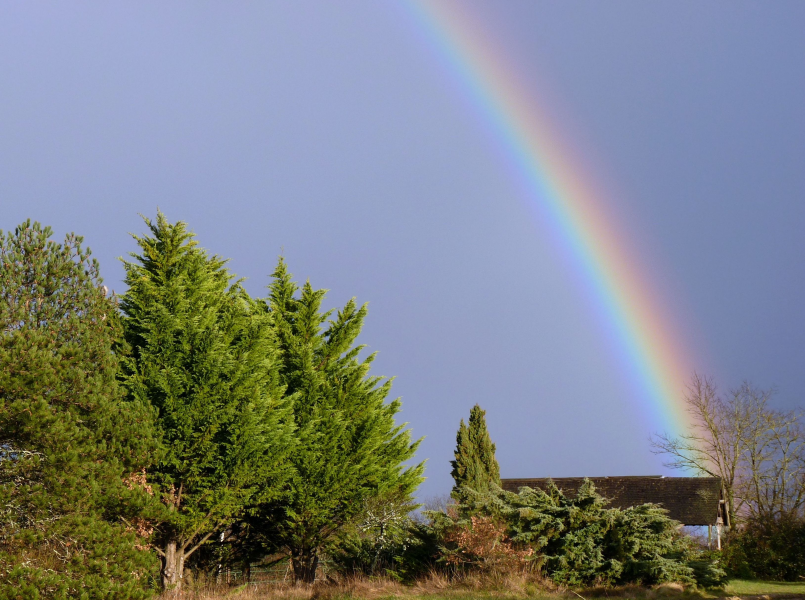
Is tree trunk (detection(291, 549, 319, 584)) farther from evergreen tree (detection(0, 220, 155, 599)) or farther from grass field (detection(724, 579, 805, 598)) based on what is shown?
grass field (detection(724, 579, 805, 598))

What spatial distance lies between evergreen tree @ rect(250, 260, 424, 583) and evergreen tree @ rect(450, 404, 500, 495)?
409 cm

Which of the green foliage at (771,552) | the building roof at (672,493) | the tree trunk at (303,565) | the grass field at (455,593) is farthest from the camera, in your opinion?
the building roof at (672,493)

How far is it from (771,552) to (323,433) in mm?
17344

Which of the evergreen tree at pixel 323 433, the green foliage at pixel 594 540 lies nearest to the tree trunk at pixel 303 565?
the evergreen tree at pixel 323 433

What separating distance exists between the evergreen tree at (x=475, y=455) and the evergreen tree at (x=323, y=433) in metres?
4.09

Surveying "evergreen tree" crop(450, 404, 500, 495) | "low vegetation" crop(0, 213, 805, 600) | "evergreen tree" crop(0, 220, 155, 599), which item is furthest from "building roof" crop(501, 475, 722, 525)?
"evergreen tree" crop(0, 220, 155, 599)

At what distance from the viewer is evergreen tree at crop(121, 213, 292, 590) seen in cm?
1513

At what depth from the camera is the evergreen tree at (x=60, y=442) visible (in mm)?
11570

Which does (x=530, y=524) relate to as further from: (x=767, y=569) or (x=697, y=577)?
(x=767, y=569)

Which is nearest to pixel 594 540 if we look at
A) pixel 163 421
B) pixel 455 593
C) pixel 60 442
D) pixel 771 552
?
pixel 455 593

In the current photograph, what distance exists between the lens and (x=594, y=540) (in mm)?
15695

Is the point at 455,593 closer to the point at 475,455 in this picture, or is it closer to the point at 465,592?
the point at 465,592

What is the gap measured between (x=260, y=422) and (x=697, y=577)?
11225 millimetres

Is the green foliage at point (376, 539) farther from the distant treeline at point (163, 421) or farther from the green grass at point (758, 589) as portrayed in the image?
the green grass at point (758, 589)
